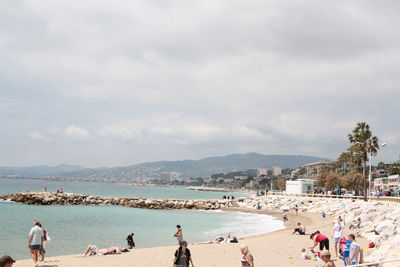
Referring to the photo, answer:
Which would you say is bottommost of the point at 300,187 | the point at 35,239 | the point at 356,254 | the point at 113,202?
the point at 113,202

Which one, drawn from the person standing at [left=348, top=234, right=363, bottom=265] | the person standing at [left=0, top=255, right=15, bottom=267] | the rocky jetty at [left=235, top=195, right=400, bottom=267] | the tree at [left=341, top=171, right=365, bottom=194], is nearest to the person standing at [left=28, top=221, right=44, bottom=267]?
the person standing at [left=0, top=255, right=15, bottom=267]

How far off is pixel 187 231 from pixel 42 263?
16817 mm

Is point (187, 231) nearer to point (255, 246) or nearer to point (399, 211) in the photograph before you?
point (255, 246)

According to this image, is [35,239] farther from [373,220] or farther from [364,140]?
[364,140]

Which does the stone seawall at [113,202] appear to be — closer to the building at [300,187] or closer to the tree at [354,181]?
the building at [300,187]

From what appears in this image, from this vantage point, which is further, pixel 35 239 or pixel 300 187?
pixel 300 187

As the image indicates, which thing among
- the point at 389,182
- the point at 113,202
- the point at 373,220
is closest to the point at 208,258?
the point at 373,220

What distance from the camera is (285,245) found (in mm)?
20156

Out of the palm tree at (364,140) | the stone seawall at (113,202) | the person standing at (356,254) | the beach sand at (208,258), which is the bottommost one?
the stone seawall at (113,202)

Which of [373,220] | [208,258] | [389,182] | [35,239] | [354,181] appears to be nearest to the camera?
[35,239]

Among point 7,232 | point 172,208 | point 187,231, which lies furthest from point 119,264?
point 172,208

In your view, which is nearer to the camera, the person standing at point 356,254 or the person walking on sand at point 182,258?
the person walking on sand at point 182,258

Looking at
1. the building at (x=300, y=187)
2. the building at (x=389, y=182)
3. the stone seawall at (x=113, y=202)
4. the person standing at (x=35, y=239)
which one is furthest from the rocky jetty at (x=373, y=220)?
the building at (x=389, y=182)

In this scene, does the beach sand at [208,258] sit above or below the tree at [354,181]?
below
